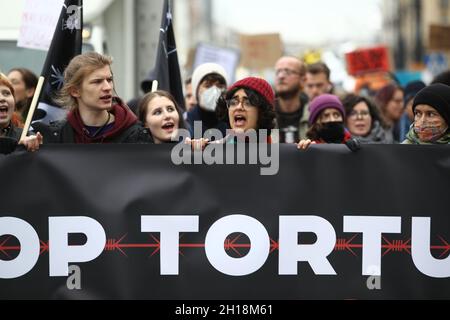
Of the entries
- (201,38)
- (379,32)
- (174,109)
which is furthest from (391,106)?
(379,32)

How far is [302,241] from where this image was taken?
586cm

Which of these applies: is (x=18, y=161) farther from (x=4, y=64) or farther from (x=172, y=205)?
(x=4, y=64)

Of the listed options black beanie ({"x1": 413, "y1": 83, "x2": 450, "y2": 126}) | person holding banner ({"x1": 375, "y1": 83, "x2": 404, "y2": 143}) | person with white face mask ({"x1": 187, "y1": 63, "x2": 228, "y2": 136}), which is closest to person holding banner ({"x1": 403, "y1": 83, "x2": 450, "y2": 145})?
black beanie ({"x1": 413, "y1": 83, "x2": 450, "y2": 126})

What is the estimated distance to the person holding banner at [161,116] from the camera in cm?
691

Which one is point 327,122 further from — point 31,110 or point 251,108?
point 31,110

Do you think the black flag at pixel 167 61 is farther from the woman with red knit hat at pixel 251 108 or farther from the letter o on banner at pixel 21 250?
the letter o on banner at pixel 21 250

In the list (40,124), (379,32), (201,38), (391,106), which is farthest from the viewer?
(379,32)

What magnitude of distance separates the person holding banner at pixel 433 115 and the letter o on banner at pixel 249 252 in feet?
3.86

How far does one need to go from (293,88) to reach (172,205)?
384 centimetres

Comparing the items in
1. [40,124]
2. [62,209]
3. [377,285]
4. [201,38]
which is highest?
[201,38]

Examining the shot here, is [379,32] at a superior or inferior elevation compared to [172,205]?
superior

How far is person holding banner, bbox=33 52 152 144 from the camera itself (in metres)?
6.41

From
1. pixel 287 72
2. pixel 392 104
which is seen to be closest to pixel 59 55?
pixel 287 72

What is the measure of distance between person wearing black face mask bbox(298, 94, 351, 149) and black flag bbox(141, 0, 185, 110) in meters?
1.03
